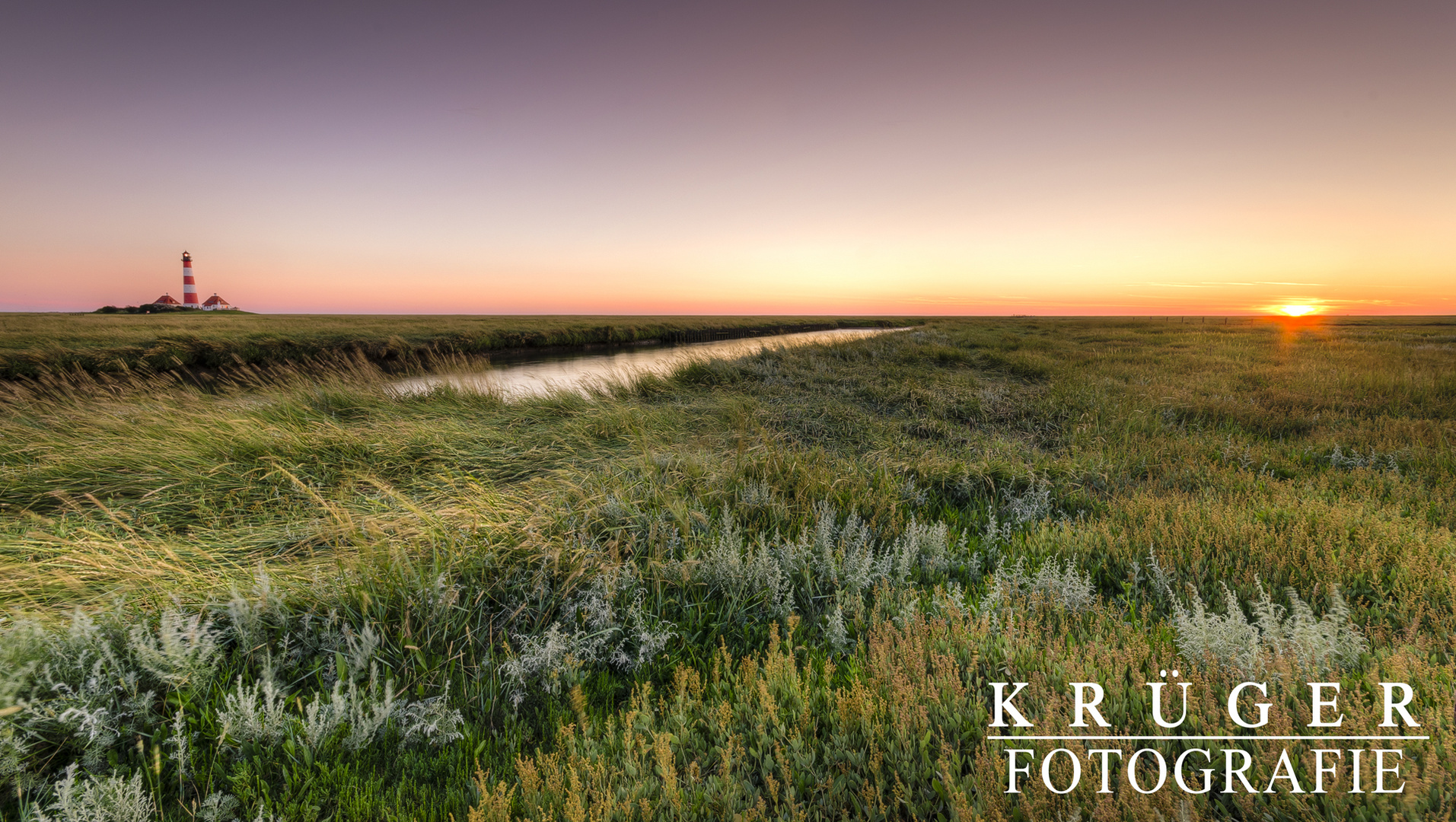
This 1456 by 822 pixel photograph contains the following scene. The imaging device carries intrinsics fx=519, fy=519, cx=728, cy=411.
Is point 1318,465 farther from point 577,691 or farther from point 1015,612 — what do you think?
point 577,691

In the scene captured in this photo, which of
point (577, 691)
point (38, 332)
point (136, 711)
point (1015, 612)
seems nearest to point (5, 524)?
point (136, 711)

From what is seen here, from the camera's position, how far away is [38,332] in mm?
29312

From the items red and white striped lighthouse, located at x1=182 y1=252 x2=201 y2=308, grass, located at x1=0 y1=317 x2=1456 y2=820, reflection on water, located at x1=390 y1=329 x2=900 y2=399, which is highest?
red and white striped lighthouse, located at x1=182 y1=252 x2=201 y2=308

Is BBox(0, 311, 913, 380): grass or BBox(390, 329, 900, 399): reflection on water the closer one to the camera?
BBox(390, 329, 900, 399): reflection on water

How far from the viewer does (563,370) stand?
2800 centimetres

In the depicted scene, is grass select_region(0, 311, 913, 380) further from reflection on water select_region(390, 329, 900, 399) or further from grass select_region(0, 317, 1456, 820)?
grass select_region(0, 317, 1456, 820)

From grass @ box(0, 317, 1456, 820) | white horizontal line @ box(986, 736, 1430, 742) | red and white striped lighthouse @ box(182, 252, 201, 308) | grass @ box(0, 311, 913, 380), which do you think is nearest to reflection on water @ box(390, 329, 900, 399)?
grass @ box(0, 311, 913, 380)

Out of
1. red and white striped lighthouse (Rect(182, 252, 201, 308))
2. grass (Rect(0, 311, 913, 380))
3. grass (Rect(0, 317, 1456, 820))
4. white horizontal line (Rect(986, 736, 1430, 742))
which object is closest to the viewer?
white horizontal line (Rect(986, 736, 1430, 742))

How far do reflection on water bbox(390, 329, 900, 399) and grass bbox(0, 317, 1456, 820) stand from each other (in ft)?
19.7

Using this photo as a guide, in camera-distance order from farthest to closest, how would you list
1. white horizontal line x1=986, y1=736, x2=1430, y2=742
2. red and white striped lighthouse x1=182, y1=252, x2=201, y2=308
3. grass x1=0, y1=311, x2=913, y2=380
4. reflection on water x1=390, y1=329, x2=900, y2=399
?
1. red and white striped lighthouse x1=182, y1=252, x2=201, y2=308
2. grass x1=0, y1=311, x2=913, y2=380
3. reflection on water x1=390, y1=329, x2=900, y2=399
4. white horizontal line x1=986, y1=736, x2=1430, y2=742

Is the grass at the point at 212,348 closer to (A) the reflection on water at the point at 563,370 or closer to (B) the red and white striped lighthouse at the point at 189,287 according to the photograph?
(A) the reflection on water at the point at 563,370

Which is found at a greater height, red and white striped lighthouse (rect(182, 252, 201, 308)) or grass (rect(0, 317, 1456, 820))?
red and white striped lighthouse (rect(182, 252, 201, 308))

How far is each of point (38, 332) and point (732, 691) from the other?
4748 cm

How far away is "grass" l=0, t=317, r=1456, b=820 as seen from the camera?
6.97 ft
